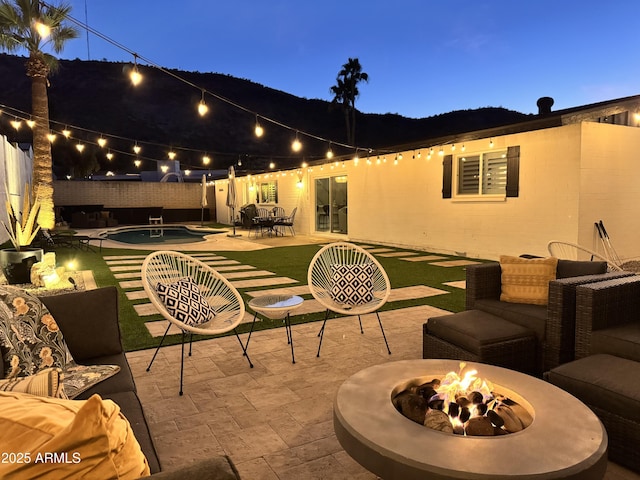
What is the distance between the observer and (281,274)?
7094mm

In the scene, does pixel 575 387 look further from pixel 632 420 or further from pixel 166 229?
pixel 166 229

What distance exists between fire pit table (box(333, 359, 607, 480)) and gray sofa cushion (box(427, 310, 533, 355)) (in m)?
0.84

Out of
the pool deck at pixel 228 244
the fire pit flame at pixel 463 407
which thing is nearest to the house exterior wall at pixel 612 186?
the fire pit flame at pixel 463 407

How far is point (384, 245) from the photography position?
11.0m

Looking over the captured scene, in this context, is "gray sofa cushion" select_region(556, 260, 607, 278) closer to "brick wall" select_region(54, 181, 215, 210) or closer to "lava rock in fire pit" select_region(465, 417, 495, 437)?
"lava rock in fire pit" select_region(465, 417, 495, 437)

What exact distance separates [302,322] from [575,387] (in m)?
2.66

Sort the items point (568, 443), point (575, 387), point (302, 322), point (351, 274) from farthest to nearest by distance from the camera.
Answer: point (302, 322), point (351, 274), point (575, 387), point (568, 443)

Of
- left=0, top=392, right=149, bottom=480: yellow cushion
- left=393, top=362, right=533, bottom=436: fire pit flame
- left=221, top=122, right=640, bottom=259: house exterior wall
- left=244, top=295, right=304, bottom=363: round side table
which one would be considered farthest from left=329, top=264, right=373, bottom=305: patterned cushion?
left=221, top=122, right=640, bottom=259: house exterior wall

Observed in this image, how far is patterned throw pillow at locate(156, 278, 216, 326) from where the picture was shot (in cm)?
294

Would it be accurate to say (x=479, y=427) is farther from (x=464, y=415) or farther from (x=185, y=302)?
(x=185, y=302)

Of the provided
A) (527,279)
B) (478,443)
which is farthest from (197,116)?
(478,443)

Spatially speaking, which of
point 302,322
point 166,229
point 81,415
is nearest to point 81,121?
point 166,229

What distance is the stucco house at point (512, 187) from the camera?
6.95 metres

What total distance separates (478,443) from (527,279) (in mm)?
2109
